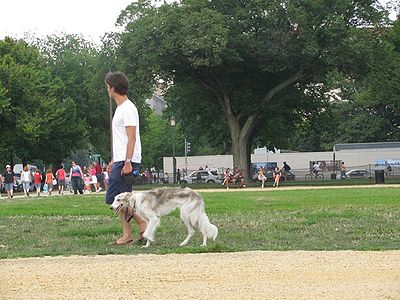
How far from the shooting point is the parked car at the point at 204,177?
67125mm

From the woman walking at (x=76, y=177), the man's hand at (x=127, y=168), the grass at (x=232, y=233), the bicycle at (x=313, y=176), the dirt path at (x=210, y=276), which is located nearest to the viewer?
the dirt path at (x=210, y=276)

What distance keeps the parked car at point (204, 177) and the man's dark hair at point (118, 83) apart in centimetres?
5524

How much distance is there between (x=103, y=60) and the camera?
65250 millimetres

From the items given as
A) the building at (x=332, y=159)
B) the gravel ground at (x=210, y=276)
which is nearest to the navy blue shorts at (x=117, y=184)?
the gravel ground at (x=210, y=276)

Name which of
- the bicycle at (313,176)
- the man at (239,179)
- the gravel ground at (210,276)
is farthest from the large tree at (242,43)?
the gravel ground at (210,276)

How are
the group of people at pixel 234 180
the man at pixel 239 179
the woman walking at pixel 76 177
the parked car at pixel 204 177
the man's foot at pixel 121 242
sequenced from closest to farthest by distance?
the man's foot at pixel 121 242 → the woman walking at pixel 76 177 → the group of people at pixel 234 180 → the man at pixel 239 179 → the parked car at pixel 204 177

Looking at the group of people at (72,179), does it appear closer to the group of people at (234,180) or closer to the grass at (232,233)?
the group of people at (234,180)

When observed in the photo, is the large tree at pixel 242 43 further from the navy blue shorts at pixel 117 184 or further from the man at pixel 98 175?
the navy blue shorts at pixel 117 184

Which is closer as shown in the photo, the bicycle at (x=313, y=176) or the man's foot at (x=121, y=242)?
the man's foot at (x=121, y=242)

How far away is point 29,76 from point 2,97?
4.39 m

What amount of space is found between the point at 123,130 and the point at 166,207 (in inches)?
50.2

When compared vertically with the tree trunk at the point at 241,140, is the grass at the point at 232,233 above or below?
below

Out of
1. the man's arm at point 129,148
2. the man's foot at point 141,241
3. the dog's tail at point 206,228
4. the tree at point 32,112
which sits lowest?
the man's foot at point 141,241

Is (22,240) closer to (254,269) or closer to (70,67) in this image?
(254,269)
